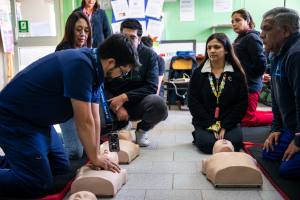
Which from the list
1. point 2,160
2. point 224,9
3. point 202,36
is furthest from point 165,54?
point 2,160

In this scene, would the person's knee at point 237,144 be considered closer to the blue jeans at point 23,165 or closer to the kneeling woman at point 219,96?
the kneeling woman at point 219,96

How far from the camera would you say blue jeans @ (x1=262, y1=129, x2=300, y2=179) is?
5.38ft

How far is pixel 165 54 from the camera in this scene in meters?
5.94

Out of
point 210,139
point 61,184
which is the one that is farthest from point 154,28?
point 61,184

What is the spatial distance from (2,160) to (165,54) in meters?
4.61

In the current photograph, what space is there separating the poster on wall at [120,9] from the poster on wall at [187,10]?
47.7 inches

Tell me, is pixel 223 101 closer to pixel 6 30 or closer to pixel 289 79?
pixel 289 79

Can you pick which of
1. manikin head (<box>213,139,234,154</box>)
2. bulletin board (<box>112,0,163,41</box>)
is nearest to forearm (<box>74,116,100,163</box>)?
manikin head (<box>213,139,234,154</box>)

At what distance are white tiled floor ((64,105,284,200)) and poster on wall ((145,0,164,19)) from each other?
137 inches

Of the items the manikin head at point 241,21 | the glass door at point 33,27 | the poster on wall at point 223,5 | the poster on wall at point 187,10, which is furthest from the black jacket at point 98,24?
the poster on wall at point 223,5

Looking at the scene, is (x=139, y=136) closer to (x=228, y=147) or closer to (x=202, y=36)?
(x=228, y=147)

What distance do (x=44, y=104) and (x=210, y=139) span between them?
139 centimetres

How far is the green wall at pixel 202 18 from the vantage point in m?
5.66

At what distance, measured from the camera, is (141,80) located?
2.66 meters
